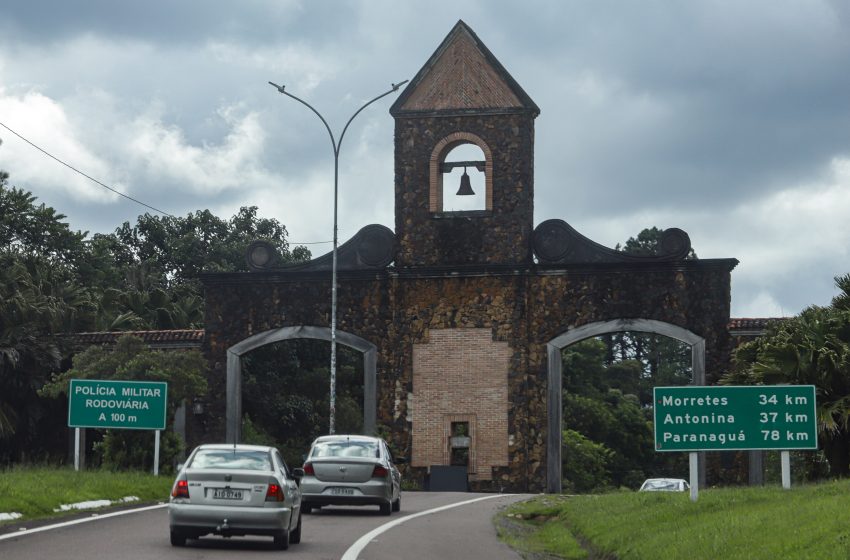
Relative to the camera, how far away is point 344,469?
26500 mm

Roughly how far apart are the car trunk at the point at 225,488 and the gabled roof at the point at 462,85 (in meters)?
29.8

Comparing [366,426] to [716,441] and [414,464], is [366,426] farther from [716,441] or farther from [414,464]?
[716,441]

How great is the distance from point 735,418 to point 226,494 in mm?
9138

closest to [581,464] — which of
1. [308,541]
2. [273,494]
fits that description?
[308,541]

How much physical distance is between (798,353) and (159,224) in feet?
201

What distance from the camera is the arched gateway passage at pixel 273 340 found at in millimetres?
46625

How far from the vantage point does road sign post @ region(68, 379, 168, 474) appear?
32500mm

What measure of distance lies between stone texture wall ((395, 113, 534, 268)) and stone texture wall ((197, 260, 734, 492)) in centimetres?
70

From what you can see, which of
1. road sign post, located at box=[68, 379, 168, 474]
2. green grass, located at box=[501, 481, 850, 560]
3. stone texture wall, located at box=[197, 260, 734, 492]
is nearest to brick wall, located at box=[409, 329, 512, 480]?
stone texture wall, located at box=[197, 260, 734, 492]

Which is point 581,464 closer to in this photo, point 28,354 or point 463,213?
point 463,213

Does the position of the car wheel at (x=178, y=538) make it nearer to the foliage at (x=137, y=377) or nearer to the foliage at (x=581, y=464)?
the foliage at (x=137, y=377)

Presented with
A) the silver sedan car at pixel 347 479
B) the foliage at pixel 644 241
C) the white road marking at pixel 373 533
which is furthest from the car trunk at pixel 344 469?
the foliage at pixel 644 241

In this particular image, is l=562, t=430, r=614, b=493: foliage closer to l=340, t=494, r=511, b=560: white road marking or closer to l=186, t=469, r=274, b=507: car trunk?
l=340, t=494, r=511, b=560: white road marking

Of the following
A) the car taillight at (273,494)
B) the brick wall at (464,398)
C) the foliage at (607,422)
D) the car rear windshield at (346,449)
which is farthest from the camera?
the foliage at (607,422)
